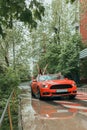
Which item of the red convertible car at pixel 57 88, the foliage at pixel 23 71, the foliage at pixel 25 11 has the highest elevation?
the foliage at pixel 23 71

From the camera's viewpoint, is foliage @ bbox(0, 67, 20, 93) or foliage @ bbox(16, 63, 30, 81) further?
foliage @ bbox(16, 63, 30, 81)

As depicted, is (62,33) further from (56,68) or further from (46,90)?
(46,90)

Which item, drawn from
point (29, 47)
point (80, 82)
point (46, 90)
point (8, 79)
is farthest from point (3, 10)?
point (29, 47)

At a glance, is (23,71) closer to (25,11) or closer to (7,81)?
(7,81)

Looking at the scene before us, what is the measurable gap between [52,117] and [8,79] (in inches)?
174

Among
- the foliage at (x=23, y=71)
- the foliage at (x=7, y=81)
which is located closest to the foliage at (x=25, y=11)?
the foliage at (x=7, y=81)

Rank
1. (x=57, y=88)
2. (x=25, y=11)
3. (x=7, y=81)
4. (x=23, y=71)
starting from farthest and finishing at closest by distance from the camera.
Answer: (x=23, y=71) → (x=57, y=88) → (x=7, y=81) → (x=25, y=11)

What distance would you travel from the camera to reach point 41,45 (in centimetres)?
4819

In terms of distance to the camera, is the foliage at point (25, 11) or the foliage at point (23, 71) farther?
the foliage at point (23, 71)

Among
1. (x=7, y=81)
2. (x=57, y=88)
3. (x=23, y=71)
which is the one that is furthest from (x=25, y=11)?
(x=23, y=71)

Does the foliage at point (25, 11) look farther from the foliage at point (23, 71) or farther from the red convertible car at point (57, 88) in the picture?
the foliage at point (23, 71)

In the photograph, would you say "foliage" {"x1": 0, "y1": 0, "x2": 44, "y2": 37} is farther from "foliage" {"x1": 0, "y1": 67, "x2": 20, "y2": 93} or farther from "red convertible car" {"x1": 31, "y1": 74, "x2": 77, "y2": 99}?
"red convertible car" {"x1": 31, "y1": 74, "x2": 77, "y2": 99}

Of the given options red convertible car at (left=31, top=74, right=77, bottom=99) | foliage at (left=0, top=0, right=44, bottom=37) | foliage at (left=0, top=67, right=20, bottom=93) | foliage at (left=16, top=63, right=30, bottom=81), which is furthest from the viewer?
foliage at (left=16, top=63, right=30, bottom=81)

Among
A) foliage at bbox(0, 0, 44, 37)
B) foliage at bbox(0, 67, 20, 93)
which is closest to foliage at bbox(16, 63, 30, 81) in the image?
foliage at bbox(0, 67, 20, 93)
